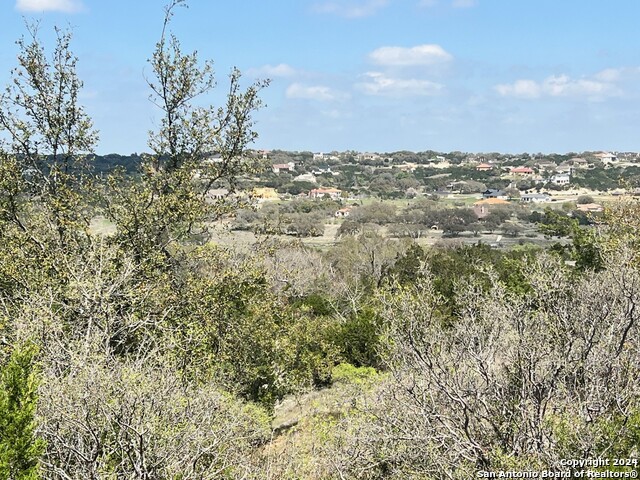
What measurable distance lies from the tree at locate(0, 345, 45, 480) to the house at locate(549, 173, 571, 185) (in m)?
127

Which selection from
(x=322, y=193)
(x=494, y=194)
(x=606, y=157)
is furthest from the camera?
(x=606, y=157)

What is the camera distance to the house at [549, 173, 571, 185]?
12129cm

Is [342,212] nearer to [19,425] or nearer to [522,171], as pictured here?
[522,171]

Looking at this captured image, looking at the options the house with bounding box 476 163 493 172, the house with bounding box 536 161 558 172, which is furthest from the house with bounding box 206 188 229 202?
the house with bounding box 476 163 493 172

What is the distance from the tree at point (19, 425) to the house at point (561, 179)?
127m

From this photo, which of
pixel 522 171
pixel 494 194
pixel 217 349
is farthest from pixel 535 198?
pixel 217 349

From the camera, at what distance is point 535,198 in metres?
Answer: 106

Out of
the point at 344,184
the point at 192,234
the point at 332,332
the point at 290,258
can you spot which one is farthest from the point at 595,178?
the point at 192,234

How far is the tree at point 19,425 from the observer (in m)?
6.14

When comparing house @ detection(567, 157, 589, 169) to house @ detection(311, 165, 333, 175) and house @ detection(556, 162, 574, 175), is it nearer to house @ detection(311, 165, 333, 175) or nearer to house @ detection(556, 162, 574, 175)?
house @ detection(556, 162, 574, 175)

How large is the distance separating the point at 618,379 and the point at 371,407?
13.1 ft

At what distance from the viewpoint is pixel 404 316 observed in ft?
27.9

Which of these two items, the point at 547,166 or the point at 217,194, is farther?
the point at 547,166

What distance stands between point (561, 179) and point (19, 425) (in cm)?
13166
